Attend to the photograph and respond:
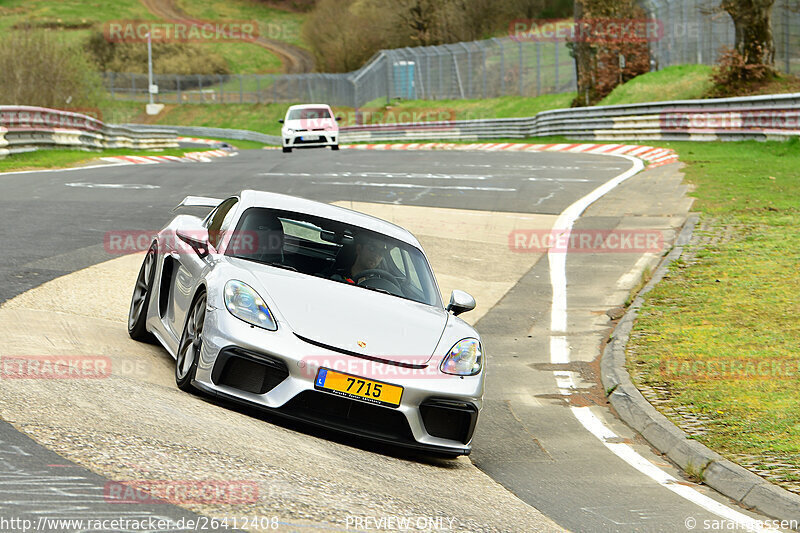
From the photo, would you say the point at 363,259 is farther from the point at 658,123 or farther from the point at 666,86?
the point at 666,86

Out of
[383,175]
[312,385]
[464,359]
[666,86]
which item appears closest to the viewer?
[312,385]

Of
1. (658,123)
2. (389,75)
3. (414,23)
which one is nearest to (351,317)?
(658,123)

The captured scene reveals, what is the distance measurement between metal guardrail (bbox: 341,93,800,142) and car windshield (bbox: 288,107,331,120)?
333 inches

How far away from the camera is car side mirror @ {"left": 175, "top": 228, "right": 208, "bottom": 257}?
7.32 metres

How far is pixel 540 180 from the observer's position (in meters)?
21.9

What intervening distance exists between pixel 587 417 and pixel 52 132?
78.2 feet

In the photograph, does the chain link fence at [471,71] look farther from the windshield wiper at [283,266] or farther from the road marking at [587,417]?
the windshield wiper at [283,266]

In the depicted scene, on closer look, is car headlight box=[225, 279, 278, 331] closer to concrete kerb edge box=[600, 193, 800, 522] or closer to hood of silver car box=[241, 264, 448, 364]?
hood of silver car box=[241, 264, 448, 364]

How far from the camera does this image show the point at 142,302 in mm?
8219

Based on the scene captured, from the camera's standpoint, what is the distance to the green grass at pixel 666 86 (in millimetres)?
36897

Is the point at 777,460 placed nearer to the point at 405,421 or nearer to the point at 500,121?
the point at 405,421

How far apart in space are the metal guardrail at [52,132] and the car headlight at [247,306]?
20.8 m

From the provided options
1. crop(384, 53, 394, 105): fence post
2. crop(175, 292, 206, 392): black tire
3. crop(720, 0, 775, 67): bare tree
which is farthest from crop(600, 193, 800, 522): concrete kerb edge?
crop(384, 53, 394, 105): fence post

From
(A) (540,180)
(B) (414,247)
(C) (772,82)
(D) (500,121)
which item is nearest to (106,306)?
(B) (414,247)
